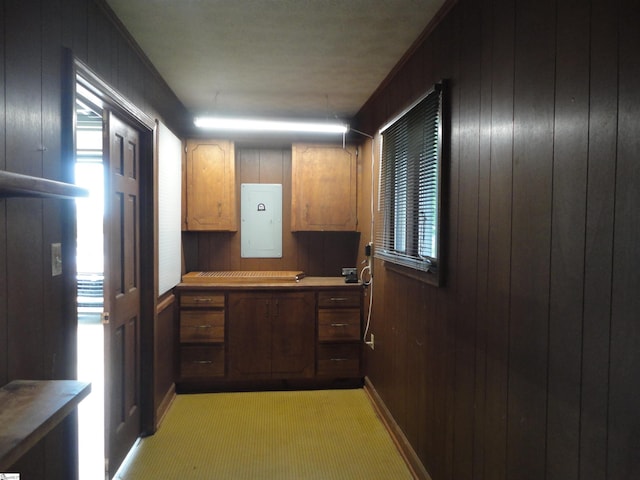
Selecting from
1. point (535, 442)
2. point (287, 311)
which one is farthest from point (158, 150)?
point (535, 442)

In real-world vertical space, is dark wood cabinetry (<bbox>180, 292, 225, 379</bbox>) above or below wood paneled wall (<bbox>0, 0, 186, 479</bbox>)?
below

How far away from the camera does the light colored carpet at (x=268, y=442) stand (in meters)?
2.46

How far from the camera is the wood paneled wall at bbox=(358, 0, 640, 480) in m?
0.98

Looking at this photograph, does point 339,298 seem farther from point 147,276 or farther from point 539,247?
point 539,247

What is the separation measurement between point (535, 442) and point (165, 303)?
2.79m

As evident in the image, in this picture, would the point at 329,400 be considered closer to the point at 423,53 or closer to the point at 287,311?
the point at 287,311

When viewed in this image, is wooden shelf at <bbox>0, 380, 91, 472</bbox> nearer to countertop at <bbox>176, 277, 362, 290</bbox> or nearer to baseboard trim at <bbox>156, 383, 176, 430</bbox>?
baseboard trim at <bbox>156, 383, 176, 430</bbox>

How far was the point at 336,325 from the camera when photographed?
376 cm

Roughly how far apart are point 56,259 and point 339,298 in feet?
8.46

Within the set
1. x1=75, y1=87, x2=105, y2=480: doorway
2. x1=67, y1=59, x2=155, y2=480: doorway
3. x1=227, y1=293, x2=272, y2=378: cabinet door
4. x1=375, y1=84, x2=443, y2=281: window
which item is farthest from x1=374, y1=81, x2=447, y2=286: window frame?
x1=75, y1=87, x2=105, y2=480: doorway

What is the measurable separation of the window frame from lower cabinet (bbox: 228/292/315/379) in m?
1.02

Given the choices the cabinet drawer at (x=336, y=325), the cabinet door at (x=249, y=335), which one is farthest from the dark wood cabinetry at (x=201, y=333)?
the cabinet drawer at (x=336, y=325)

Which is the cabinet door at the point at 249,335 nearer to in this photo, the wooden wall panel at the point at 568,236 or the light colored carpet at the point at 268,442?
the light colored carpet at the point at 268,442

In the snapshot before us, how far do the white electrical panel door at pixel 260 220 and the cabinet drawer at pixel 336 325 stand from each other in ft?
3.10
